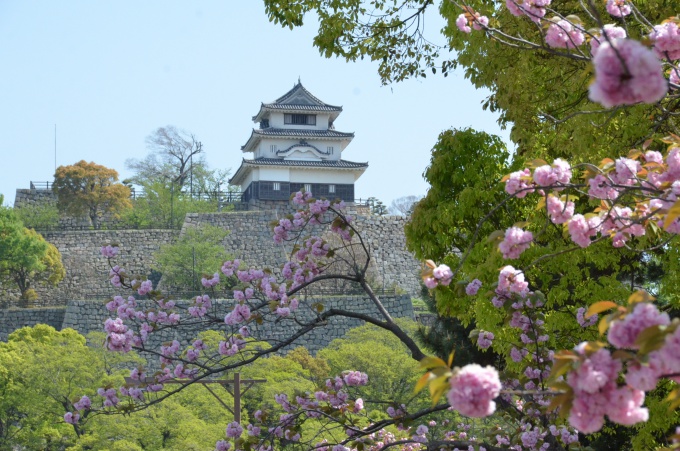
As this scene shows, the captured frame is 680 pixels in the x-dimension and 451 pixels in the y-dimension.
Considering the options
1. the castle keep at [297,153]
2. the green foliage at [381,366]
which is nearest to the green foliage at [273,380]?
the green foliage at [381,366]

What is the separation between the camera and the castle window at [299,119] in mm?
35188

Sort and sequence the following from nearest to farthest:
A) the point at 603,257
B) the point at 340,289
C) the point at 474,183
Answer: the point at 603,257
the point at 474,183
the point at 340,289

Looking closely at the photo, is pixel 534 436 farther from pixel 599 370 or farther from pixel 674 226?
pixel 599 370

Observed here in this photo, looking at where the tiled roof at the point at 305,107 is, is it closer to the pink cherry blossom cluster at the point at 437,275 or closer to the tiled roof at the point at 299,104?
Answer: the tiled roof at the point at 299,104

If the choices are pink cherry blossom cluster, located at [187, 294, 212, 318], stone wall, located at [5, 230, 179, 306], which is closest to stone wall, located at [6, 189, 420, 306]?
stone wall, located at [5, 230, 179, 306]

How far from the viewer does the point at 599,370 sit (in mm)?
1937

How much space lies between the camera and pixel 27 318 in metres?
26.3

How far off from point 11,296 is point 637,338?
95.1 feet

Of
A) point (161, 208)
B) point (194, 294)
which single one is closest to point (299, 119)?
point (161, 208)

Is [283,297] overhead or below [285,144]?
below

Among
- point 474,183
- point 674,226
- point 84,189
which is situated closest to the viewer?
point 674,226

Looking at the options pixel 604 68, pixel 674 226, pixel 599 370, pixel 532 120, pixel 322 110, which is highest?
pixel 322 110

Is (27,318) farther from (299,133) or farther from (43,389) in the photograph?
(299,133)

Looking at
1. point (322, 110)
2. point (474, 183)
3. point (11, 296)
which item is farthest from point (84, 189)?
point (474, 183)
